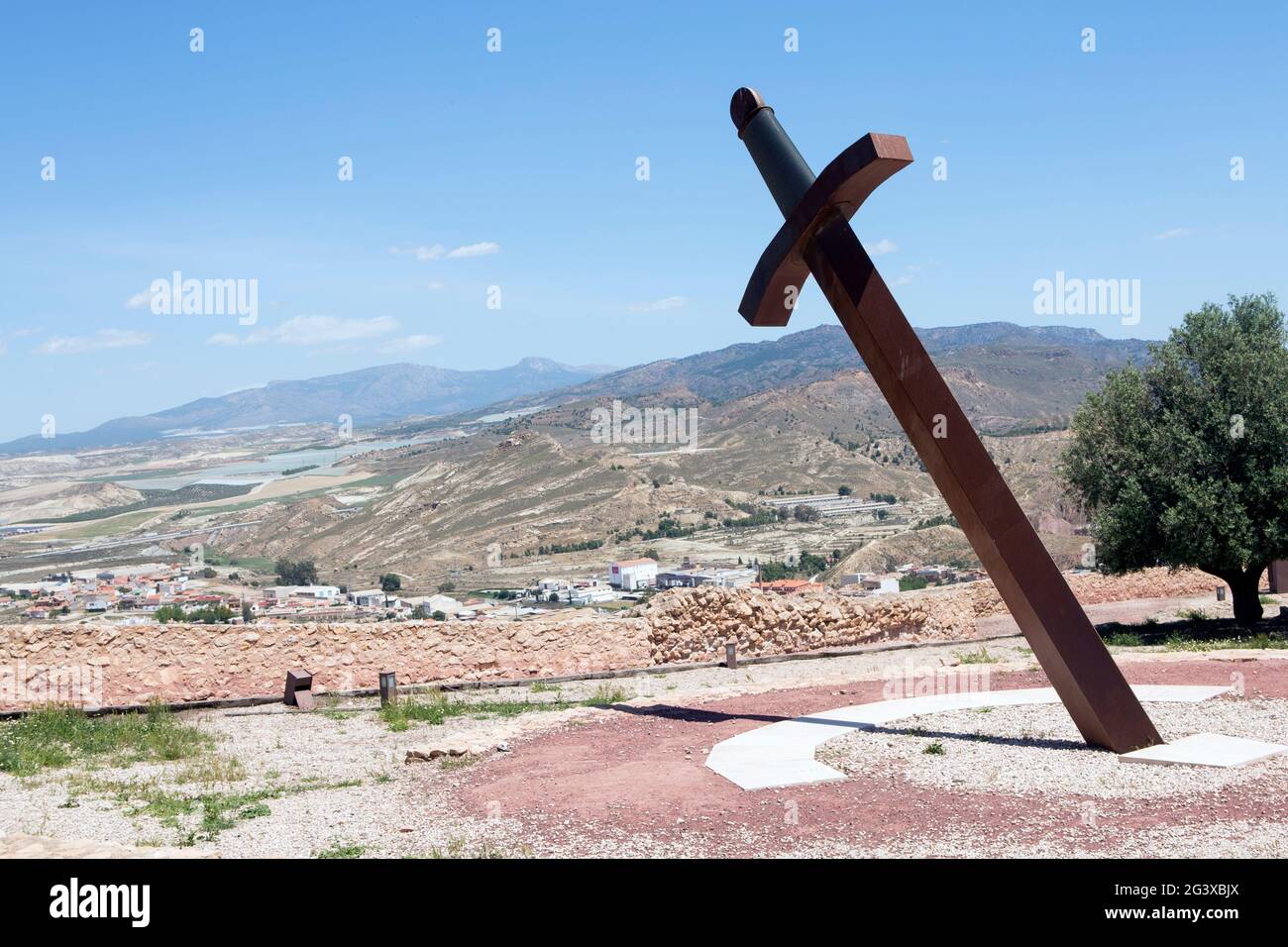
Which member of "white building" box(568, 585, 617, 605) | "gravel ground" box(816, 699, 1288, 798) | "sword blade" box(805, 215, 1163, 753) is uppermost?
"sword blade" box(805, 215, 1163, 753)

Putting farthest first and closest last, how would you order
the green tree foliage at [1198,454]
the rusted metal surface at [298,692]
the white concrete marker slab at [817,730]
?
the green tree foliage at [1198,454] < the rusted metal surface at [298,692] < the white concrete marker slab at [817,730]

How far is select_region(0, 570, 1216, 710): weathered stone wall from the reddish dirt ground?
6.34 metres

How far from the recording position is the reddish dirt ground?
6.85 meters

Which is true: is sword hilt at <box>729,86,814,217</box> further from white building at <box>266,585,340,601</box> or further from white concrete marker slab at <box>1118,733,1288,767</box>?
white building at <box>266,585,340,601</box>

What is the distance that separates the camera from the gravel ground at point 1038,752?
25.7 feet

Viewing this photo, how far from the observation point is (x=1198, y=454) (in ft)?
59.3

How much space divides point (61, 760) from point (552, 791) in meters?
5.62

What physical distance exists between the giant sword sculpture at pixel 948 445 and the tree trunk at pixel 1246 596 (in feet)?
40.2

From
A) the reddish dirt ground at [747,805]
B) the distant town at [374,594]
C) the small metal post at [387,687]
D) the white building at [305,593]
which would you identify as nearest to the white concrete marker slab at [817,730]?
the reddish dirt ground at [747,805]

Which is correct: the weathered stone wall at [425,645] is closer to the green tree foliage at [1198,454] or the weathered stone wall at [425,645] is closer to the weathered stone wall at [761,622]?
the weathered stone wall at [761,622]

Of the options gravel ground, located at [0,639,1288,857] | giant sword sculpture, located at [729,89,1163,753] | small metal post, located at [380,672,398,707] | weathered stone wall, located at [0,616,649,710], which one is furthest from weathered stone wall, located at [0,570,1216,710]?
giant sword sculpture, located at [729,89,1163,753]

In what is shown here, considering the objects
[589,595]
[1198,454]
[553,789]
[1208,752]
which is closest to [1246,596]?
[1198,454]

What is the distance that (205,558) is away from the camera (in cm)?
7744
